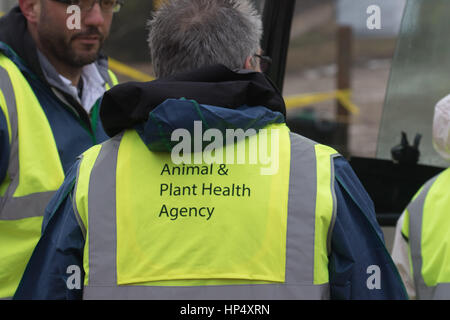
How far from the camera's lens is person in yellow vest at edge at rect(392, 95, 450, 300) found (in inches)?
96.3

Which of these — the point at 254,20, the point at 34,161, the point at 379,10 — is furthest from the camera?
the point at 379,10

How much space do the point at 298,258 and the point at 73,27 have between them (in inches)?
60.3

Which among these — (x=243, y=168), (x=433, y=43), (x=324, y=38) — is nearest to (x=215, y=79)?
(x=243, y=168)

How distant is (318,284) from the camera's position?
1.71m

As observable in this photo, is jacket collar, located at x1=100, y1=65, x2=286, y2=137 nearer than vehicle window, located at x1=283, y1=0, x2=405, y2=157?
Yes

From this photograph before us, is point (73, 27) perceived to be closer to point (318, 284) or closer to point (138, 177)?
point (138, 177)

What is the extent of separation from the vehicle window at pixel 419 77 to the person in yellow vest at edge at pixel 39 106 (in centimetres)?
144

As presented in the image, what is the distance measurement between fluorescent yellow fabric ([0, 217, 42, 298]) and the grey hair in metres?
0.88

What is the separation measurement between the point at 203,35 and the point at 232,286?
2.09 feet

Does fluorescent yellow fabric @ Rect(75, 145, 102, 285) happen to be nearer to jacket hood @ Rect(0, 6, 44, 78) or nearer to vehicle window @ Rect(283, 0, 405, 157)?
jacket hood @ Rect(0, 6, 44, 78)

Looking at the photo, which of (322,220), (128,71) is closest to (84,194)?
(322,220)

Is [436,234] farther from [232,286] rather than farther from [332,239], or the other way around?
[232,286]

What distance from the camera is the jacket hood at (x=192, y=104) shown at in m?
1.68

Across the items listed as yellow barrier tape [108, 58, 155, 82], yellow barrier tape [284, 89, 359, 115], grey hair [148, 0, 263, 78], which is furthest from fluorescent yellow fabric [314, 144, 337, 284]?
yellow barrier tape [108, 58, 155, 82]
